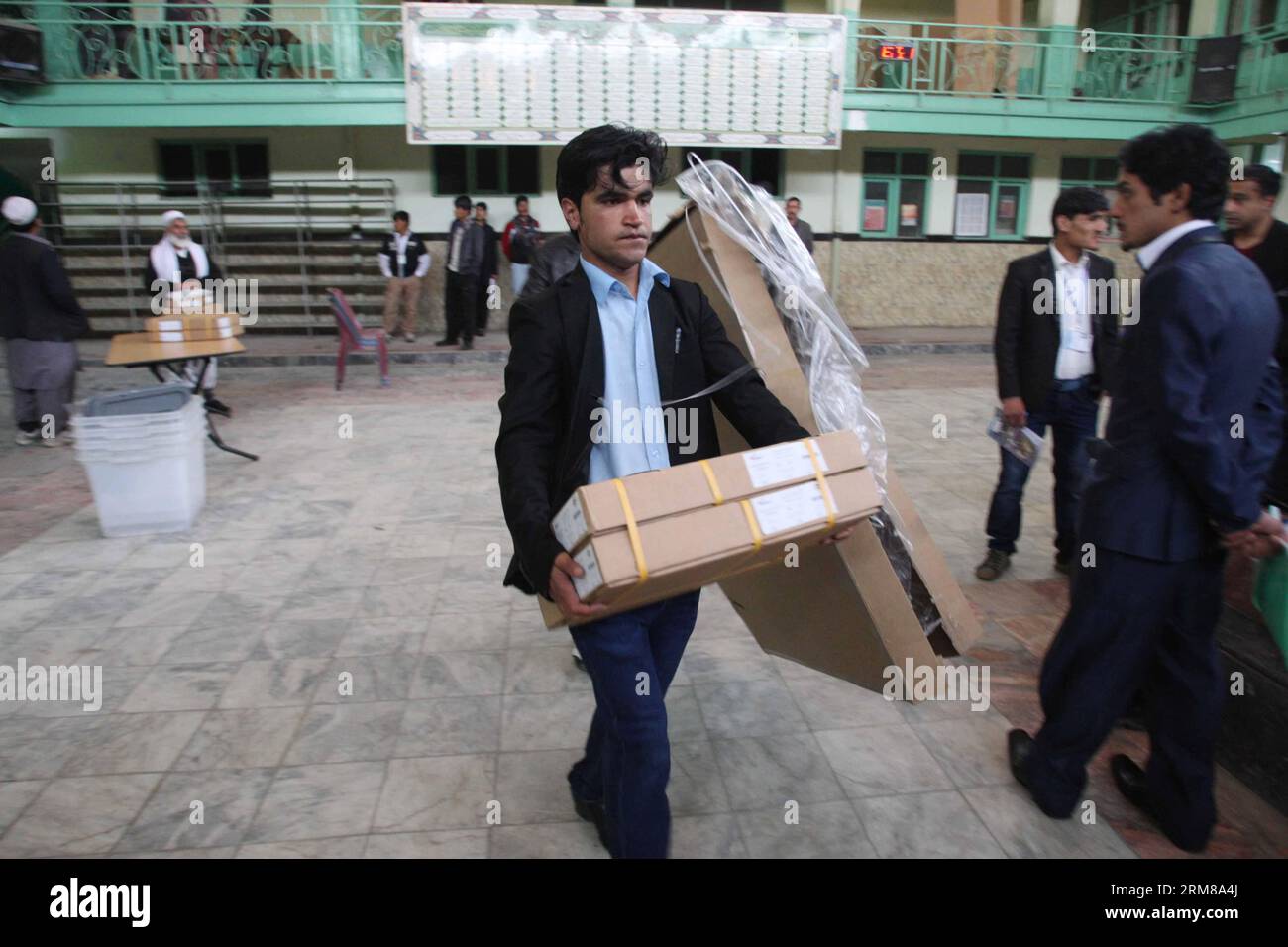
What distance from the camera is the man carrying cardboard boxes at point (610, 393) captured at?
1.86 metres

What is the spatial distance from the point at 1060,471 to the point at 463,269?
8.79 metres

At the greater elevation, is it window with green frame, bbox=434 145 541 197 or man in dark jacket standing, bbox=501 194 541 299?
window with green frame, bbox=434 145 541 197

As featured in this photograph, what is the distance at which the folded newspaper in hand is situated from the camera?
393 cm

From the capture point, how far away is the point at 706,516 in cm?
175

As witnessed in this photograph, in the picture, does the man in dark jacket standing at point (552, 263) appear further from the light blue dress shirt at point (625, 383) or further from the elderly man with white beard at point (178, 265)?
the elderly man with white beard at point (178, 265)

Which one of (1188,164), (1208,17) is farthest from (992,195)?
(1188,164)

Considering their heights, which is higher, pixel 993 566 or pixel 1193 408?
pixel 1193 408

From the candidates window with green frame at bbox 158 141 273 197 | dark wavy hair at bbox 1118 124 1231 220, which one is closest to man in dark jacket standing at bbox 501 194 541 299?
window with green frame at bbox 158 141 273 197

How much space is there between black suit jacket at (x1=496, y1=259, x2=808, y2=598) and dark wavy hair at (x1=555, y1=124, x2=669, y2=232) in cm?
19

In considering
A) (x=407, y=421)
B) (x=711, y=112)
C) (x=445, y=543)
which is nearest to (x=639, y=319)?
(x=445, y=543)

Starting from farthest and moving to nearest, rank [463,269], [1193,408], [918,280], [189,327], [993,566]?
1. [918,280]
2. [463,269]
3. [189,327]
4. [993,566]
5. [1193,408]

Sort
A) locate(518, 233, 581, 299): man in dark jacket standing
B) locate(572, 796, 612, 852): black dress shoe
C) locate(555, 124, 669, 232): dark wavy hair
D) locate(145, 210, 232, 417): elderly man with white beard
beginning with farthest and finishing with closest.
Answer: locate(145, 210, 232, 417): elderly man with white beard
locate(518, 233, 581, 299): man in dark jacket standing
locate(572, 796, 612, 852): black dress shoe
locate(555, 124, 669, 232): dark wavy hair

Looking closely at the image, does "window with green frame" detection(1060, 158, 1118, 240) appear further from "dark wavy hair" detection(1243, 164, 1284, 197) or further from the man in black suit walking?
the man in black suit walking

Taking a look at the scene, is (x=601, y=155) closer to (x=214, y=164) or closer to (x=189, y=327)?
(x=189, y=327)
